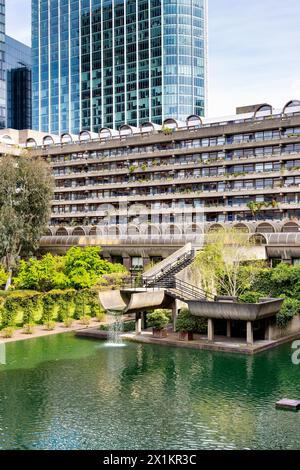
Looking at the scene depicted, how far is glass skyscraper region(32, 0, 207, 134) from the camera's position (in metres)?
168

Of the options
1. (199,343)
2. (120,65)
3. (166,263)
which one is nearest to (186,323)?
(199,343)

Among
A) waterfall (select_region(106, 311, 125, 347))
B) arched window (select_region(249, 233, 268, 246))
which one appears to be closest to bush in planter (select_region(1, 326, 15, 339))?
waterfall (select_region(106, 311, 125, 347))

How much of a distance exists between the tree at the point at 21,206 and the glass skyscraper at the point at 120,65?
9617 centimetres

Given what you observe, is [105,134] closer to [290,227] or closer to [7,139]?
[7,139]

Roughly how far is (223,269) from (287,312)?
9.04 m

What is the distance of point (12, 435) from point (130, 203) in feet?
240

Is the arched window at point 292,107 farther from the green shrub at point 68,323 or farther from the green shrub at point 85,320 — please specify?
the green shrub at point 68,323

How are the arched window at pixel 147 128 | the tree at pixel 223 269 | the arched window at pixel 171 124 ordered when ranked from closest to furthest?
1. the tree at pixel 223 269
2. the arched window at pixel 171 124
3. the arched window at pixel 147 128

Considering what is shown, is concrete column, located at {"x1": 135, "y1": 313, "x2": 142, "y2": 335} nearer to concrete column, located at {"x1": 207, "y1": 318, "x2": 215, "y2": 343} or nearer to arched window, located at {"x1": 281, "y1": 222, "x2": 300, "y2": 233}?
concrete column, located at {"x1": 207, "y1": 318, "x2": 215, "y2": 343}

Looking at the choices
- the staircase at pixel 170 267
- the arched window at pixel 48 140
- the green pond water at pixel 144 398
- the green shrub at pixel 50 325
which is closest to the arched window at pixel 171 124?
the arched window at pixel 48 140

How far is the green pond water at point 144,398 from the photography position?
23.5 m

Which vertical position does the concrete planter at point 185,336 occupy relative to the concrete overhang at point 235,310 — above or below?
below

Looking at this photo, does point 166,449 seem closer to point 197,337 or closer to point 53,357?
point 53,357

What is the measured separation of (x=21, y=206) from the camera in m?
74.8
